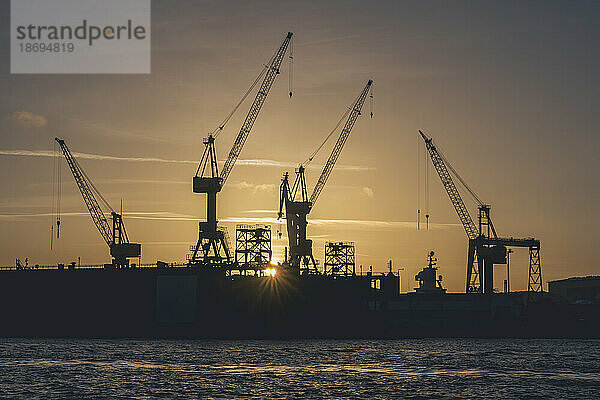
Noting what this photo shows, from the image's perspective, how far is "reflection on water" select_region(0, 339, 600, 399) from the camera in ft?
305

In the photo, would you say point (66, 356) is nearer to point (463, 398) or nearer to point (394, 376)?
point (394, 376)

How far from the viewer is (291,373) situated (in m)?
112

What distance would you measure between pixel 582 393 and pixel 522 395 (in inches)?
264

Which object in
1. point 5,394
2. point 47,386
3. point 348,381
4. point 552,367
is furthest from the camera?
point 552,367

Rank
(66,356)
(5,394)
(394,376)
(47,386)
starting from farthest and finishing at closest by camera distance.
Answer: (66,356) → (394,376) → (47,386) → (5,394)

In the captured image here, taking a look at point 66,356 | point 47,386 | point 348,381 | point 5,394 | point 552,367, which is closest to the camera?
point 5,394

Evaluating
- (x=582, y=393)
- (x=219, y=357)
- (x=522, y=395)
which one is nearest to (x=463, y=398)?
(x=522, y=395)

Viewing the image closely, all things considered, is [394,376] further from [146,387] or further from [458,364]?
[146,387]

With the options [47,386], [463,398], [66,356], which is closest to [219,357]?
[66,356]

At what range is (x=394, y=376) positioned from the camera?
110 meters

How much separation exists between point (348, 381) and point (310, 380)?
4.47 metres

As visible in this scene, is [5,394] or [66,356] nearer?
[5,394]

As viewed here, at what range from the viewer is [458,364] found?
129625 millimetres

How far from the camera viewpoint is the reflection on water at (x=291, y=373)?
305 feet
